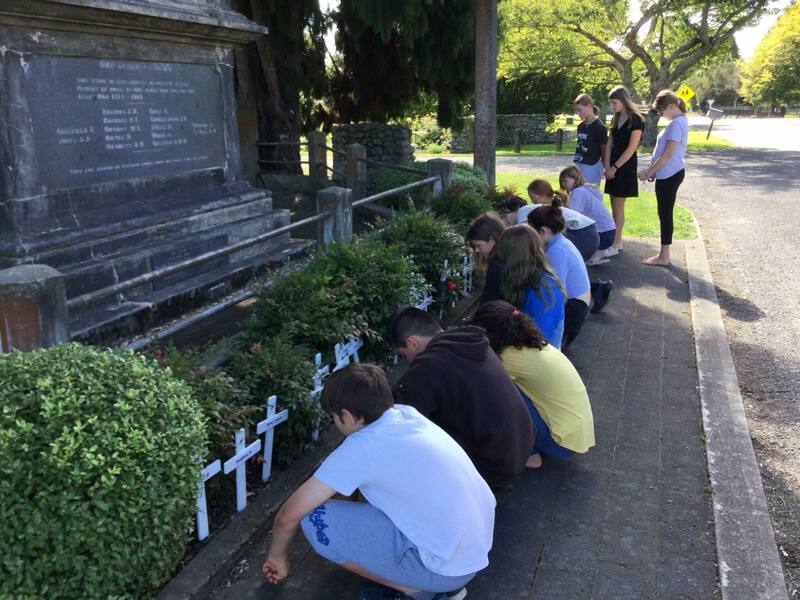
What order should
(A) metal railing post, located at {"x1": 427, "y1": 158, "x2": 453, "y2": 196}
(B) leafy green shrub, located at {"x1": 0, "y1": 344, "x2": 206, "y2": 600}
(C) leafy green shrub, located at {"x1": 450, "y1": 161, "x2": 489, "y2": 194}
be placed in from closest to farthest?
(B) leafy green shrub, located at {"x1": 0, "y1": 344, "x2": 206, "y2": 600}, (A) metal railing post, located at {"x1": 427, "y1": 158, "x2": 453, "y2": 196}, (C) leafy green shrub, located at {"x1": 450, "y1": 161, "x2": 489, "y2": 194}

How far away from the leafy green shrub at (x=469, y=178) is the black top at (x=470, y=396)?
17.1ft

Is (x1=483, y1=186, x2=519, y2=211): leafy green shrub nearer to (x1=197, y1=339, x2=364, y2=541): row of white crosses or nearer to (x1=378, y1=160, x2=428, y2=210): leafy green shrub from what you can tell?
(x1=378, y1=160, x2=428, y2=210): leafy green shrub

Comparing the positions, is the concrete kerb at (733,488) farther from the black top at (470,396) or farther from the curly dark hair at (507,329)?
the curly dark hair at (507,329)

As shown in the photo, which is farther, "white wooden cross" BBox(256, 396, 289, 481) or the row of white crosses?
"white wooden cross" BBox(256, 396, 289, 481)

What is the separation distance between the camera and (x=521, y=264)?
13.7 ft

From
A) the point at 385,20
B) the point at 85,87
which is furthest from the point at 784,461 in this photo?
the point at 385,20

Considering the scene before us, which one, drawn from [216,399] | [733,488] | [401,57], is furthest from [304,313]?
[401,57]

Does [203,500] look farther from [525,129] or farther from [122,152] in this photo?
[525,129]

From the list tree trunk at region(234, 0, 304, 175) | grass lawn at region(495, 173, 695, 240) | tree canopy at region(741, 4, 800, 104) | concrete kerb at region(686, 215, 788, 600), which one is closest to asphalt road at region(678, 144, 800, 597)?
concrete kerb at region(686, 215, 788, 600)

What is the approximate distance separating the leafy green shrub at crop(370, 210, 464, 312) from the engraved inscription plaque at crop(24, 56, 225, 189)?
2111 millimetres

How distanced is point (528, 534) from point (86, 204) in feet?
13.9

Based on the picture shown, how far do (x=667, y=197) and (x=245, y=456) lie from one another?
633cm

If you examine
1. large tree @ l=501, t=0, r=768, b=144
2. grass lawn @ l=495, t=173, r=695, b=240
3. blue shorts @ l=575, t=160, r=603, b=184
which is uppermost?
large tree @ l=501, t=0, r=768, b=144

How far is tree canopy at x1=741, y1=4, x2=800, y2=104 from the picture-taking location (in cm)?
6259
